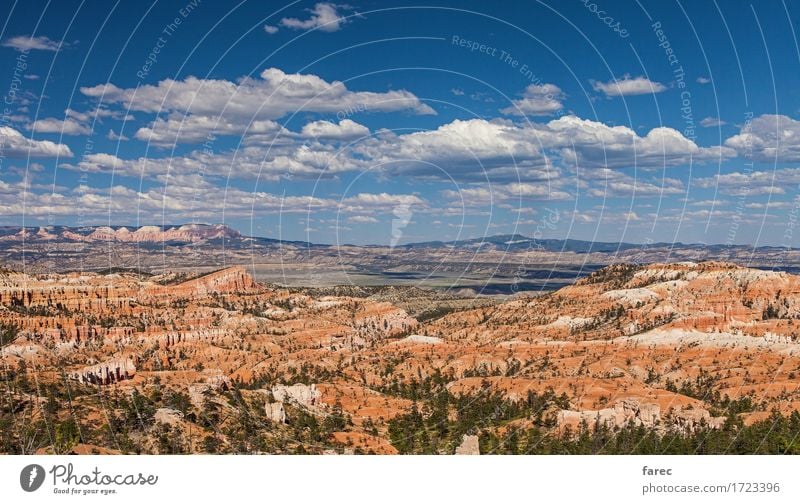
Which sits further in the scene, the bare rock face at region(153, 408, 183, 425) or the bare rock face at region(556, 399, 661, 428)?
the bare rock face at region(556, 399, 661, 428)

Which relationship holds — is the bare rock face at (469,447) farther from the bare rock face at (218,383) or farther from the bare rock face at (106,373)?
the bare rock face at (106,373)

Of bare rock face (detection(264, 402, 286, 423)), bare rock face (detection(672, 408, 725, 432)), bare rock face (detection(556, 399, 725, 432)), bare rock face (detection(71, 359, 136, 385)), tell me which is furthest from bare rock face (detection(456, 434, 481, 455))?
bare rock face (detection(71, 359, 136, 385))

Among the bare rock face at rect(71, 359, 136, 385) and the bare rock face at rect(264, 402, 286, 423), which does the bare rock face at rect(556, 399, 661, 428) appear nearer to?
the bare rock face at rect(264, 402, 286, 423)

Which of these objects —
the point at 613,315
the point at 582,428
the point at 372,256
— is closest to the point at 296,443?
the point at 582,428

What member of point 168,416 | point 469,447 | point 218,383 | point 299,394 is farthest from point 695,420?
point 168,416

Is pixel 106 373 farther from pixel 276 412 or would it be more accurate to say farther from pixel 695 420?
pixel 695 420

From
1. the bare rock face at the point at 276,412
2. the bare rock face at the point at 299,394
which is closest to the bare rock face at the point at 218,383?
the bare rock face at the point at 299,394
